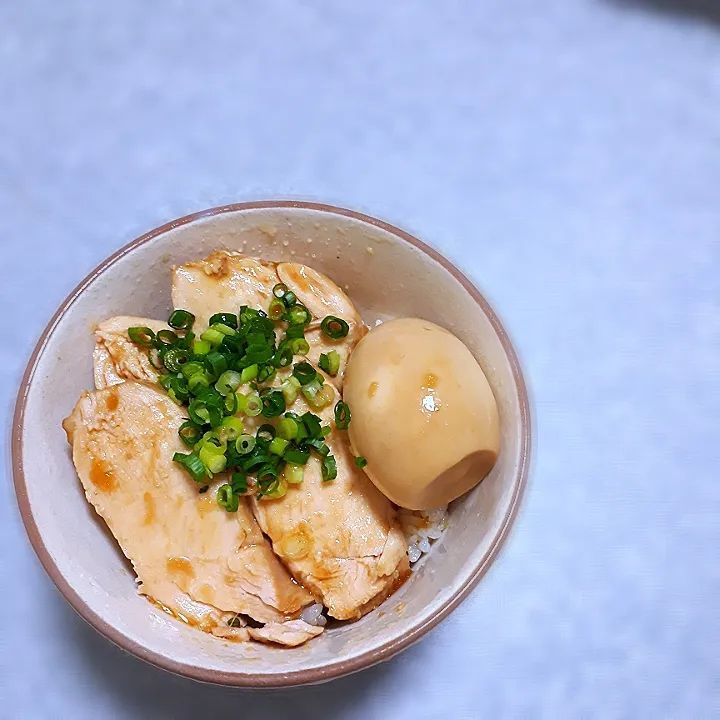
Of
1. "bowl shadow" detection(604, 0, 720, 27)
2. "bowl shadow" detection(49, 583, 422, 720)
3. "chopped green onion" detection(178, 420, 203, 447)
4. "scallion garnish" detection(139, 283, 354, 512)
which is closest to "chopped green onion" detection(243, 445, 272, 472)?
"scallion garnish" detection(139, 283, 354, 512)

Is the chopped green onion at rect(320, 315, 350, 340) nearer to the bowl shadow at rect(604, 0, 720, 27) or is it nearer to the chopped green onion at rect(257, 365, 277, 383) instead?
the chopped green onion at rect(257, 365, 277, 383)

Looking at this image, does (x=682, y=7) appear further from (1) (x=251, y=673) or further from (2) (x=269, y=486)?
(1) (x=251, y=673)

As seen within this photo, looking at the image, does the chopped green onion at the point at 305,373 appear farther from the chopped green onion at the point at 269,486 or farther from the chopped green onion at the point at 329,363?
the chopped green onion at the point at 269,486

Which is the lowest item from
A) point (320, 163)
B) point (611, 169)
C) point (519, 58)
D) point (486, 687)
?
point (486, 687)

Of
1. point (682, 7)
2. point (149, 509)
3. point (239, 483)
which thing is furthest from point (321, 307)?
point (682, 7)

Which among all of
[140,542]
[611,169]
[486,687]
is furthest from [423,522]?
[611,169]

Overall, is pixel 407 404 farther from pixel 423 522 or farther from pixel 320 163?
pixel 320 163
